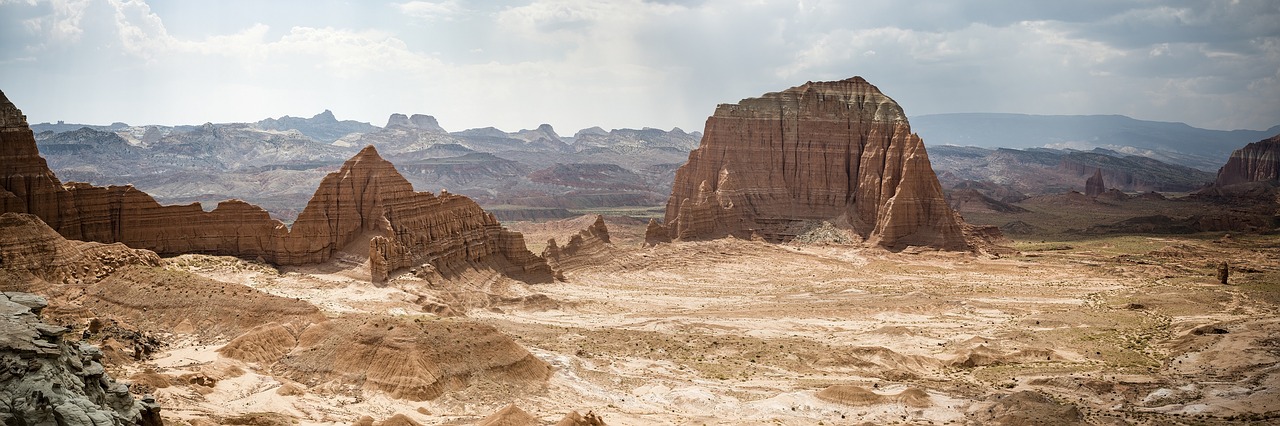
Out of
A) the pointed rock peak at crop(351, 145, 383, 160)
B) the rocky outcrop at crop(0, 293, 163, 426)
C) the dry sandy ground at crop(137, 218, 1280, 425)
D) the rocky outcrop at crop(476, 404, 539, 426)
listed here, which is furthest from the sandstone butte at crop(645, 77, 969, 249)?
the rocky outcrop at crop(0, 293, 163, 426)

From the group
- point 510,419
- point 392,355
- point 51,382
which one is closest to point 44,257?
point 392,355

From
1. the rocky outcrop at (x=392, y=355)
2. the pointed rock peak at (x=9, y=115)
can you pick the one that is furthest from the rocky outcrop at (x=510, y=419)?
the pointed rock peak at (x=9, y=115)

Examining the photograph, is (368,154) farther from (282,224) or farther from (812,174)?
(812,174)

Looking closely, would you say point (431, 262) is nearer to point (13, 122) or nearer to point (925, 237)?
point (13, 122)

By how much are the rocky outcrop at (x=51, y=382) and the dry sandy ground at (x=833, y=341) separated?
594 cm

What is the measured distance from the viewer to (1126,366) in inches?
1865

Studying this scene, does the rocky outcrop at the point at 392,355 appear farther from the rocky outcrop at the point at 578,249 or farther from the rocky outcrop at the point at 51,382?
the rocky outcrop at the point at 578,249

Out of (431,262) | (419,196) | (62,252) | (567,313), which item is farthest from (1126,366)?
(62,252)

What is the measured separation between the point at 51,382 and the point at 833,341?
4240 centimetres

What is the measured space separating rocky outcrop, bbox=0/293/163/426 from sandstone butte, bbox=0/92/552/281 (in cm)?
3179

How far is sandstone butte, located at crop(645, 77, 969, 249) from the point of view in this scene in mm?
98688

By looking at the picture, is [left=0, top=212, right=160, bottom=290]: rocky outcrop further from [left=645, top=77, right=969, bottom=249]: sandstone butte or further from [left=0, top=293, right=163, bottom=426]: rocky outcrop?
[left=645, top=77, right=969, bottom=249]: sandstone butte

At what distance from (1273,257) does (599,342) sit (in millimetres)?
77075

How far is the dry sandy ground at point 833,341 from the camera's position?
1517 inches
